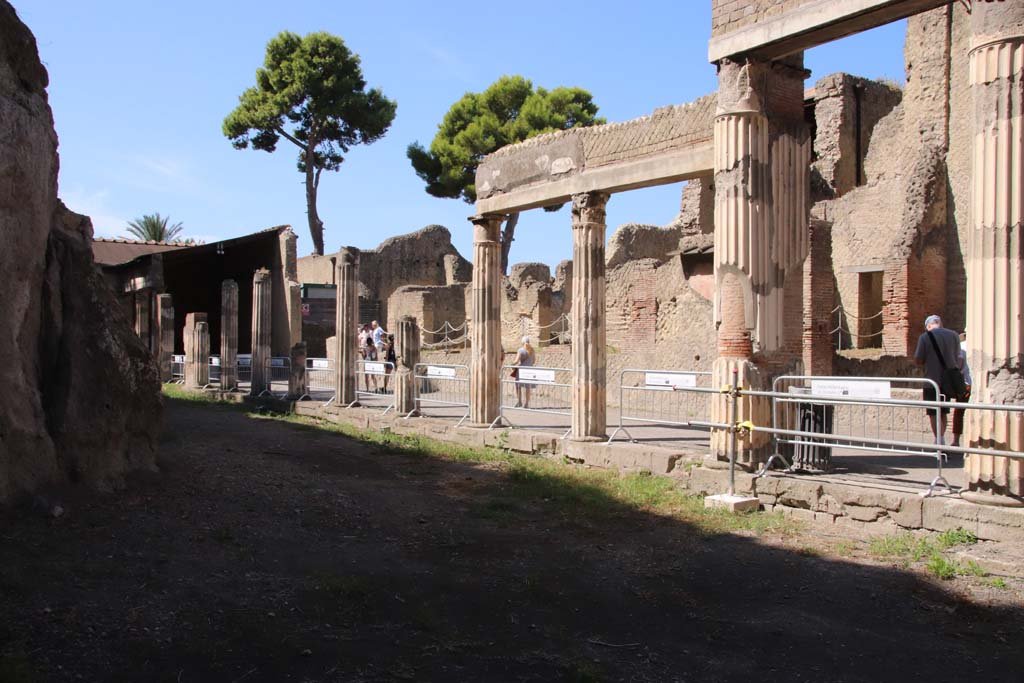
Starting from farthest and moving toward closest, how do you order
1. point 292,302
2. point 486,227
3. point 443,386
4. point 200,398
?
1. point 292,302
2. point 200,398
3. point 443,386
4. point 486,227

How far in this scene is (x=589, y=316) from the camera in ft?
32.7

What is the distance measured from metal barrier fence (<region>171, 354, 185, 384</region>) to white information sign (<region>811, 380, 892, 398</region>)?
18333 mm

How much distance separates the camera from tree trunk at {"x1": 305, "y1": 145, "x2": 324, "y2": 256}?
123 feet

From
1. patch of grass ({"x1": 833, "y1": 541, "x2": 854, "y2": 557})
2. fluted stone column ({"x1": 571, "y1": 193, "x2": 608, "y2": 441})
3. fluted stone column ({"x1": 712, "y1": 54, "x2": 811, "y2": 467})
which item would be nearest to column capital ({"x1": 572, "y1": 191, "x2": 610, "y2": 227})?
fluted stone column ({"x1": 571, "y1": 193, "x2": 608, "y2": 441})

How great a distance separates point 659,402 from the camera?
559 inches

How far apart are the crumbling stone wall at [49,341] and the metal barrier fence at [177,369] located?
54.7 feet

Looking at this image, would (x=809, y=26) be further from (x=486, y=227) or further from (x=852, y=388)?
(x=486, y=227)

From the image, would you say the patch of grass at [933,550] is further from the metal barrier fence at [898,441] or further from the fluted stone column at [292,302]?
the fluted stone column at [292,302]

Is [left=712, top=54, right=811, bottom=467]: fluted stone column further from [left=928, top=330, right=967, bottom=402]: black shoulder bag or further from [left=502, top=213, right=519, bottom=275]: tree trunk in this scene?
[left=502, top=213, right=519, bottom=275]: tree trunk

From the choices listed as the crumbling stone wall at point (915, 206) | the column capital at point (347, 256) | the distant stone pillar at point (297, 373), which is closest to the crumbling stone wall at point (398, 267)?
the distant stone pillar at point (297, 373)

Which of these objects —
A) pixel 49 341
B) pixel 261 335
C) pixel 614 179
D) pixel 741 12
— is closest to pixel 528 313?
pixel 261 335

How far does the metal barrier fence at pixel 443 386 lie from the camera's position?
13023 millimetres

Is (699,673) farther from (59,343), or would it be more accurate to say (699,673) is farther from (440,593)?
(59,343)

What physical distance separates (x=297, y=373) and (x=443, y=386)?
9.50ft
